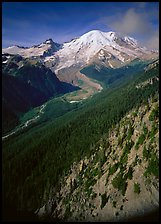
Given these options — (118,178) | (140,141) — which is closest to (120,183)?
(118,178)

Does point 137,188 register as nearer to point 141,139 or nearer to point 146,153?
point 146,153

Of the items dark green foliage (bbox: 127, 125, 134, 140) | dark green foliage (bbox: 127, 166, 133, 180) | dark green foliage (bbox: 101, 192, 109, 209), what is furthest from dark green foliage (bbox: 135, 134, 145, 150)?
dark green foliage (bbox: 101, 192, 109, 209)

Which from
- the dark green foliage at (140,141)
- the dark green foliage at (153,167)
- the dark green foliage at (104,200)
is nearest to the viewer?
the dark green foliage at (153,167)

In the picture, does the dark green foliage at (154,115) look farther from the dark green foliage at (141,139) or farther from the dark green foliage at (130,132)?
the dark green foliage at (130,132)

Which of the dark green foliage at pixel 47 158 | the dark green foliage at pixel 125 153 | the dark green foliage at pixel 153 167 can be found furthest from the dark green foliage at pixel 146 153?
→ the dark green foliage at pixel 47 158

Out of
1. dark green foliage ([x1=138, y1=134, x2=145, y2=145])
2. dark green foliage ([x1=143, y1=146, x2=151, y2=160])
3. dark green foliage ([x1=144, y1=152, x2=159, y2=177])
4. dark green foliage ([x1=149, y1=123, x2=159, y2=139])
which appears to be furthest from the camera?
dark green foliage ([x1=138, y1=134, x2=145, y2=145])

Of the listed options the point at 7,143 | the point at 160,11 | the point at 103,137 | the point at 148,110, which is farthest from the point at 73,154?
the point at 160,11

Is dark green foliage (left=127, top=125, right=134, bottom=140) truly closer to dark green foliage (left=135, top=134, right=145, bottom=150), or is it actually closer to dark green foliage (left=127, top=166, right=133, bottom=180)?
dark green foliage (left=135, top=134, right=145, bottom=150)

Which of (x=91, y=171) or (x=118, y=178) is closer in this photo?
(x=118, y=178)
